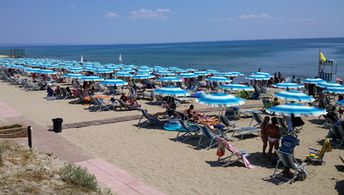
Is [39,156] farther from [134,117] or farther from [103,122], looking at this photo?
[134,117]

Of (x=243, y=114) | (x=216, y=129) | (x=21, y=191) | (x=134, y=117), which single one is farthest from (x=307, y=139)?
(x=21, y=191)

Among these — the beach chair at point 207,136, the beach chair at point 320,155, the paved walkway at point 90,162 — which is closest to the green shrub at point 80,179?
the paved walkway at point 90,162

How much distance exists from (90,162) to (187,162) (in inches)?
87.7

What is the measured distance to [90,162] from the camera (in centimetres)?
807

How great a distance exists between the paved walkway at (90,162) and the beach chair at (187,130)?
9.93 feet

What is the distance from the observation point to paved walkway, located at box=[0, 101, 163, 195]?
665cm

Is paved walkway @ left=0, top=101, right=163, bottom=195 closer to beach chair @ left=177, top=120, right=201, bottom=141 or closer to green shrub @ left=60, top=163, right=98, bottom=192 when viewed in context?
green shrub @ left=60, top=163, right=98, bottom=192

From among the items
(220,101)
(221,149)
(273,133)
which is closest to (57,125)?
(220,101)

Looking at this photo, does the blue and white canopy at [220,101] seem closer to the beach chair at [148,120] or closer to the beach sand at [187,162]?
the beach sand at [187,162]

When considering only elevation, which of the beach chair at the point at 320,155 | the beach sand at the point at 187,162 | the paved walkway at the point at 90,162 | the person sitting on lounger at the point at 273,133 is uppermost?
the person sitting on lounger at the point at 273,133

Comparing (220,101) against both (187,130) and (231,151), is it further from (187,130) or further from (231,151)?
(231,151)

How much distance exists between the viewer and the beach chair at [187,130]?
1049cm

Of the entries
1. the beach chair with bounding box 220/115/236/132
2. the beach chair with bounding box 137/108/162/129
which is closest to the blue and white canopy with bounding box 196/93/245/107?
the beach chair with bounding box 220/115/236/132

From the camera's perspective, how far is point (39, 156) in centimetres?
753
